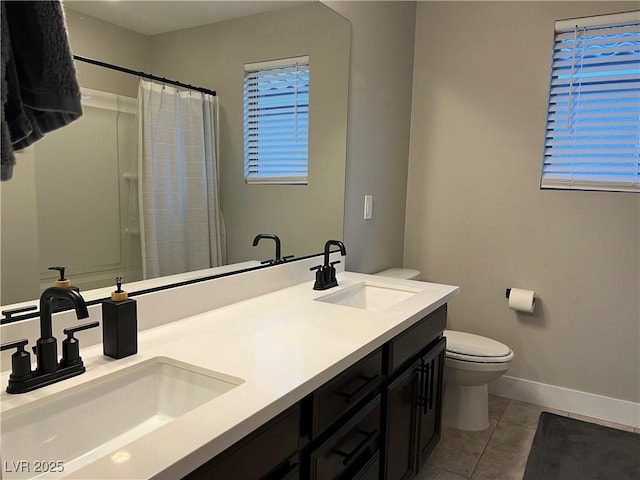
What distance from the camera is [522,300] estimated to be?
275 cm

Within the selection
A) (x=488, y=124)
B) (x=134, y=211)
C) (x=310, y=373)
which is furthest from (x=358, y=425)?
(x=488, y=124)

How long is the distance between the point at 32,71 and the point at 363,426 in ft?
4.15

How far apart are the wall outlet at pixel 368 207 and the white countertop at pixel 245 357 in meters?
0.81

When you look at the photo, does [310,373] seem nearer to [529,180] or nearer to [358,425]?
[358,425]

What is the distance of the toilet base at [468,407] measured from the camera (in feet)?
8.38

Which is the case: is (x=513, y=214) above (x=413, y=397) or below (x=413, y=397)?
above

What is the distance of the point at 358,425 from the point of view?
55.0 inches

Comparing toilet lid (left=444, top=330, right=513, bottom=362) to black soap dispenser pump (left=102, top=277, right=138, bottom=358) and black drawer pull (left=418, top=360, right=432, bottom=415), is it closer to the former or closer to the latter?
black drawer pull (left=418, top=360, right=432, bottom=415)

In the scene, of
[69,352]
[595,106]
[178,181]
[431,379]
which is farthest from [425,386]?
[595,106]

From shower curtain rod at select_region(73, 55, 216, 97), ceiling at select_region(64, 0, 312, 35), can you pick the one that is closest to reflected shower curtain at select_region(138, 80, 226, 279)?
shower curtain rod at select_region(73, 55, 216, 97)

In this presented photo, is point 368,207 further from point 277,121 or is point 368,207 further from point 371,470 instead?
point 371,470

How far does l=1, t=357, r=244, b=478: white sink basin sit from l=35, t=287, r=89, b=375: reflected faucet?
81mm

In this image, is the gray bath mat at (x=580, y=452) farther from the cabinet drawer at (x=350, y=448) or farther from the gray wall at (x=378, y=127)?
the gray wall at (x=378, y=127)

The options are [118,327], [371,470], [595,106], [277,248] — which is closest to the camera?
[118,327]
